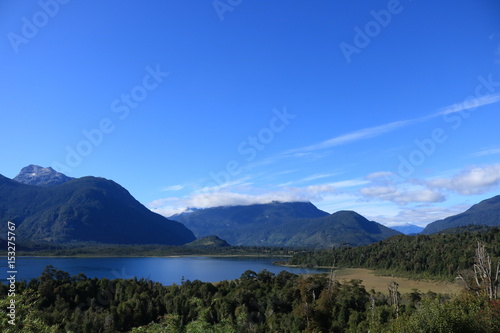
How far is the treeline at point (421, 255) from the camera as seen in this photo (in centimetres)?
9956

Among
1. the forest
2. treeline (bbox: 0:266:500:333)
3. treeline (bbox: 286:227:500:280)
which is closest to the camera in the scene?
the forest

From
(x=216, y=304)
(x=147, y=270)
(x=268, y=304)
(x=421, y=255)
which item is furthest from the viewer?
(x=147, y=270)

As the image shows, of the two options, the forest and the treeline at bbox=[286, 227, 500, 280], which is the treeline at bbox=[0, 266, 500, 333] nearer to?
the forest

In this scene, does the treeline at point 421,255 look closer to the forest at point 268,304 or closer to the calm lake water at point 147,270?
the calm lake water at point 147,270

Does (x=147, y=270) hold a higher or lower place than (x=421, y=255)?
lower

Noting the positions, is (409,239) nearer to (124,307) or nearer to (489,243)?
(489,243)

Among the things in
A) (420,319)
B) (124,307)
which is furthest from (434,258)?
(420,319)

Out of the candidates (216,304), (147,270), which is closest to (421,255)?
(216,304)

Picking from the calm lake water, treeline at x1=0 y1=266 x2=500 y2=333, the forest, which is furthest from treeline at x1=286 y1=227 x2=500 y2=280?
treeline at x1=0 y1=266 x2=500 y2=333

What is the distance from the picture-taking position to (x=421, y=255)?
11538cm

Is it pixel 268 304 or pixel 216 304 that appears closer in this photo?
pixel 268 304

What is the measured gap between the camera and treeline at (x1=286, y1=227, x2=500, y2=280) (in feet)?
327

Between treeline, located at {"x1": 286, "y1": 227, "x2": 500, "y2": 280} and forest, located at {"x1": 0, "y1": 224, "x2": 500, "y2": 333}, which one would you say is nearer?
forest, located at {"x1": 0, "y1": 224, "x2": 500, "y2": 333}

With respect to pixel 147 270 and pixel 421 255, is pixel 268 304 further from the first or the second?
pixel 147 270
